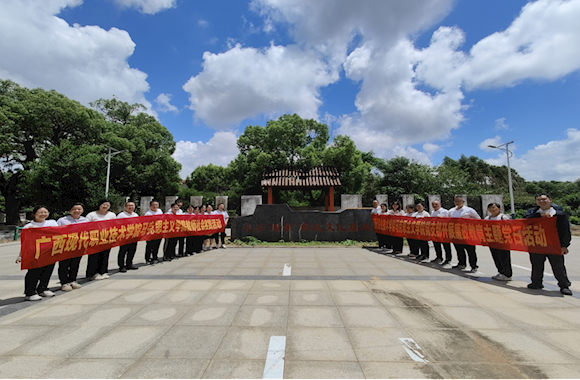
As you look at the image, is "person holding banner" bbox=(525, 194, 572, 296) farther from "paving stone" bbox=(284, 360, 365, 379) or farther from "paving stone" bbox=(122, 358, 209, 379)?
"paving stone" bbox=(122, 358, 209, 379)

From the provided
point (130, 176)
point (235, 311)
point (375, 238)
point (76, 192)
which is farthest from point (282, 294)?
point (130, 176)

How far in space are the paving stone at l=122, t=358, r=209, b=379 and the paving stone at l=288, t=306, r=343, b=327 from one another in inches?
47.1

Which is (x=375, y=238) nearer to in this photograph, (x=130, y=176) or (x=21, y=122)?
(x=130, y=176)

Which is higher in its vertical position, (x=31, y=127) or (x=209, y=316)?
(x=31, y=127)

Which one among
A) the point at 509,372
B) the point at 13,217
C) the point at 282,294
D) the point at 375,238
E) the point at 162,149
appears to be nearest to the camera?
the point at 509,372

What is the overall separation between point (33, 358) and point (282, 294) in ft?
9.50

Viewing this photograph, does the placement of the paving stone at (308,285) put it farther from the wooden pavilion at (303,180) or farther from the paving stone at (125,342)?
the wooden pavilion at (303,180)

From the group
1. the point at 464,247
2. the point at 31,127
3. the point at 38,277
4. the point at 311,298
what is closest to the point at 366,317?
the point at 311,298

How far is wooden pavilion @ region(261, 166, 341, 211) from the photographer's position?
660 inches

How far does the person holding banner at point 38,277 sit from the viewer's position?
4211 millimetres

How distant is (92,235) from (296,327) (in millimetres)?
4367

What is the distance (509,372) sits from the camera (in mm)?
2305

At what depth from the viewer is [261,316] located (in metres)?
3.50

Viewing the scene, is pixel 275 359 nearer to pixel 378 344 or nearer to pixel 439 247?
pixel 378 344
